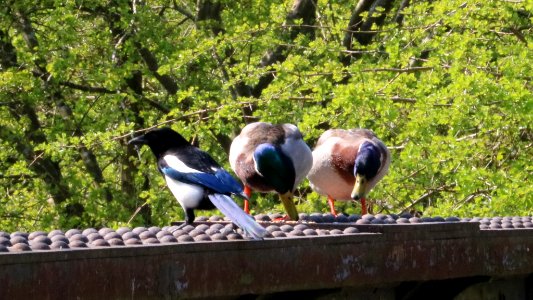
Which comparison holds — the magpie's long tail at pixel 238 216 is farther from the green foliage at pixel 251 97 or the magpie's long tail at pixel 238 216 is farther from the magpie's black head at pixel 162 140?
the green foliage at pixel 251 97

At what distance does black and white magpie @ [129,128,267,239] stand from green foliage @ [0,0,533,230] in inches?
235

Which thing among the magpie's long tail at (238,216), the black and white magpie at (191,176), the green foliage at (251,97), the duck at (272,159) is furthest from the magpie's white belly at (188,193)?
the green foliage at (251,97)

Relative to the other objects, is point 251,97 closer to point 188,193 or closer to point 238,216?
point 188,193

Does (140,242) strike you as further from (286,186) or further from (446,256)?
(286,186)

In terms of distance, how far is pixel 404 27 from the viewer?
13.9 m

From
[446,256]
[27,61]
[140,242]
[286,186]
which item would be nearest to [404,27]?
[27,61]

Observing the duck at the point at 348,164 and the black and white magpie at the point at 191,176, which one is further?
the duck at the point at 348,164

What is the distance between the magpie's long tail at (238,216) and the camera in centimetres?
440

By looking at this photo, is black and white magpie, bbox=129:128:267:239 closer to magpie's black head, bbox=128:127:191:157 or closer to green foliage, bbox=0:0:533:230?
magpie's black head, bbox=128:127:191:157

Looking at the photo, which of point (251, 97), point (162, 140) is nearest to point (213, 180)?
point (162, 140)

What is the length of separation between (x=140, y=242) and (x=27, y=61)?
11.7m

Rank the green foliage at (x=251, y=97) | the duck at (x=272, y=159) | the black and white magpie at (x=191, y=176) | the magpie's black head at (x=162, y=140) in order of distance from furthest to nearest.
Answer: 1. the green foliage at (x=251, y=97)
2. the duck at (x=272, y=159)
3. the magpie's black head at (x=162, y=140)
4. the black and white magpie at (x=191, y=176)

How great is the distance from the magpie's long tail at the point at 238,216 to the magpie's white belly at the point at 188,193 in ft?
0.40

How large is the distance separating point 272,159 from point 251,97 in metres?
7.43
